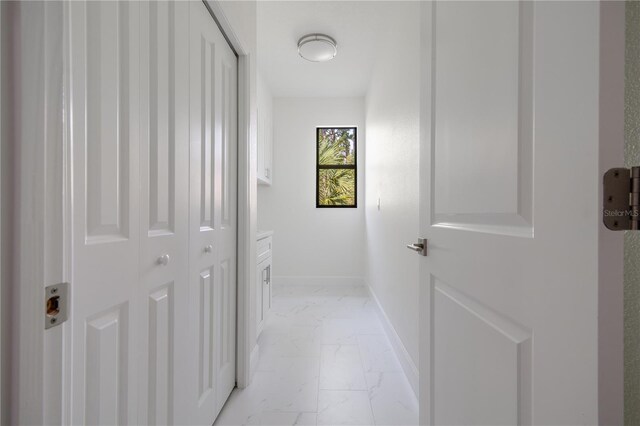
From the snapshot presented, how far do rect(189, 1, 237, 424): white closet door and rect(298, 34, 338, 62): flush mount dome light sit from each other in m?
1.29

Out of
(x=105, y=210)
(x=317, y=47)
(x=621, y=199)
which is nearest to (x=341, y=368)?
(x=105, y=210)

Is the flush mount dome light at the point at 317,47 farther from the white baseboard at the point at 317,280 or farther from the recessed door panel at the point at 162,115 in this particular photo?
the white baseboard at the point at 317,280

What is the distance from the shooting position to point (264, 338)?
2312 mm

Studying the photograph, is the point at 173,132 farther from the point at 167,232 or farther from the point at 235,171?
the point at 235,171

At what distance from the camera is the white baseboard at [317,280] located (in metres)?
4.02

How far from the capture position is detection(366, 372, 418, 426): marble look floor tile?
142cm

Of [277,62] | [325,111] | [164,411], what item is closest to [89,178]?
[164,411]

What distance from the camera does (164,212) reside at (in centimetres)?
96

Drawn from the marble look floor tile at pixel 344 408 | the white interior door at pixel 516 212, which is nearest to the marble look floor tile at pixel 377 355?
the marble look floor tile at pixel 344 408

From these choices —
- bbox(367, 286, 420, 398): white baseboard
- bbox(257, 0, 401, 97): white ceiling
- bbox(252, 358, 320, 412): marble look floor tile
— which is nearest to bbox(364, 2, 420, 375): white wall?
bbox(367, 286, 420, 398): white baseboard
